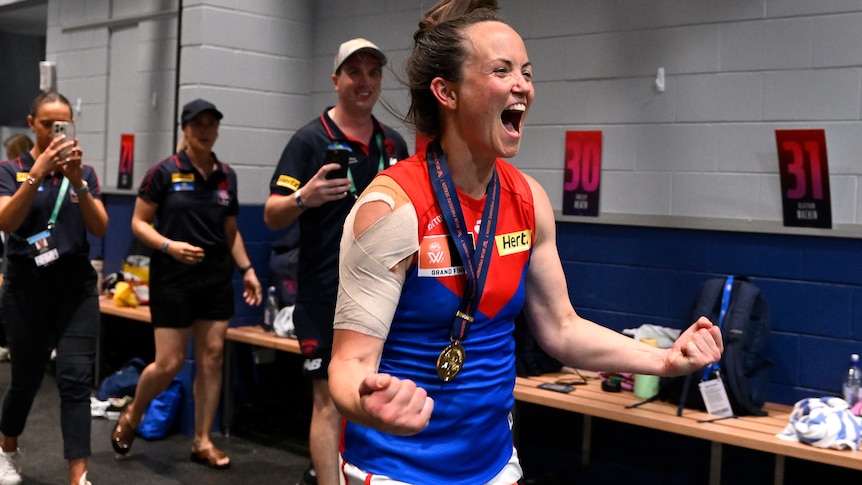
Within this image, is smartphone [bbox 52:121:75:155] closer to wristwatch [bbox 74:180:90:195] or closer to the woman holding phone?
the woman holding phone

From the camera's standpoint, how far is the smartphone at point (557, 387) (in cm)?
389

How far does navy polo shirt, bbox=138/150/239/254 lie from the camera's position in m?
4.46

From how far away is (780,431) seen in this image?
11.1 feet

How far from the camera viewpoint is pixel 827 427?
10.5ft

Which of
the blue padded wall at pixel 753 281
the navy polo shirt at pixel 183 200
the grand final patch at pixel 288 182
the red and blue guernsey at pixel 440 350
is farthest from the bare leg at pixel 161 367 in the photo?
the red and blue guernsey at pixel 440 350

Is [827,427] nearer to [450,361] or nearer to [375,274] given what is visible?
[450,361]

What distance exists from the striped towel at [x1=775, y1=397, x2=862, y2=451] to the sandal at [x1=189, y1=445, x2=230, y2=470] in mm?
2624

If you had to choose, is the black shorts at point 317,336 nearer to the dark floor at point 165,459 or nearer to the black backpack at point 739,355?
the dark floor at point 165,459

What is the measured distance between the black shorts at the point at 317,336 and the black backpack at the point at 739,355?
4.47ft

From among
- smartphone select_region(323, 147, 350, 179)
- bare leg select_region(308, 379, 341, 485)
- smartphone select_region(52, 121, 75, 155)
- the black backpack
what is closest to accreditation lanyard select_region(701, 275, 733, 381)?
Answer: the black backpack

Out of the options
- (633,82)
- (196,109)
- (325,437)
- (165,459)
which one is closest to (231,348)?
(165,459)

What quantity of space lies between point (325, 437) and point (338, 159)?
986 millimetres

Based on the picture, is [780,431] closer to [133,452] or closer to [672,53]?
[672,53]

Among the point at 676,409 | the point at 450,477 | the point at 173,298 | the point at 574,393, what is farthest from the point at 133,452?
the point at 450,477
